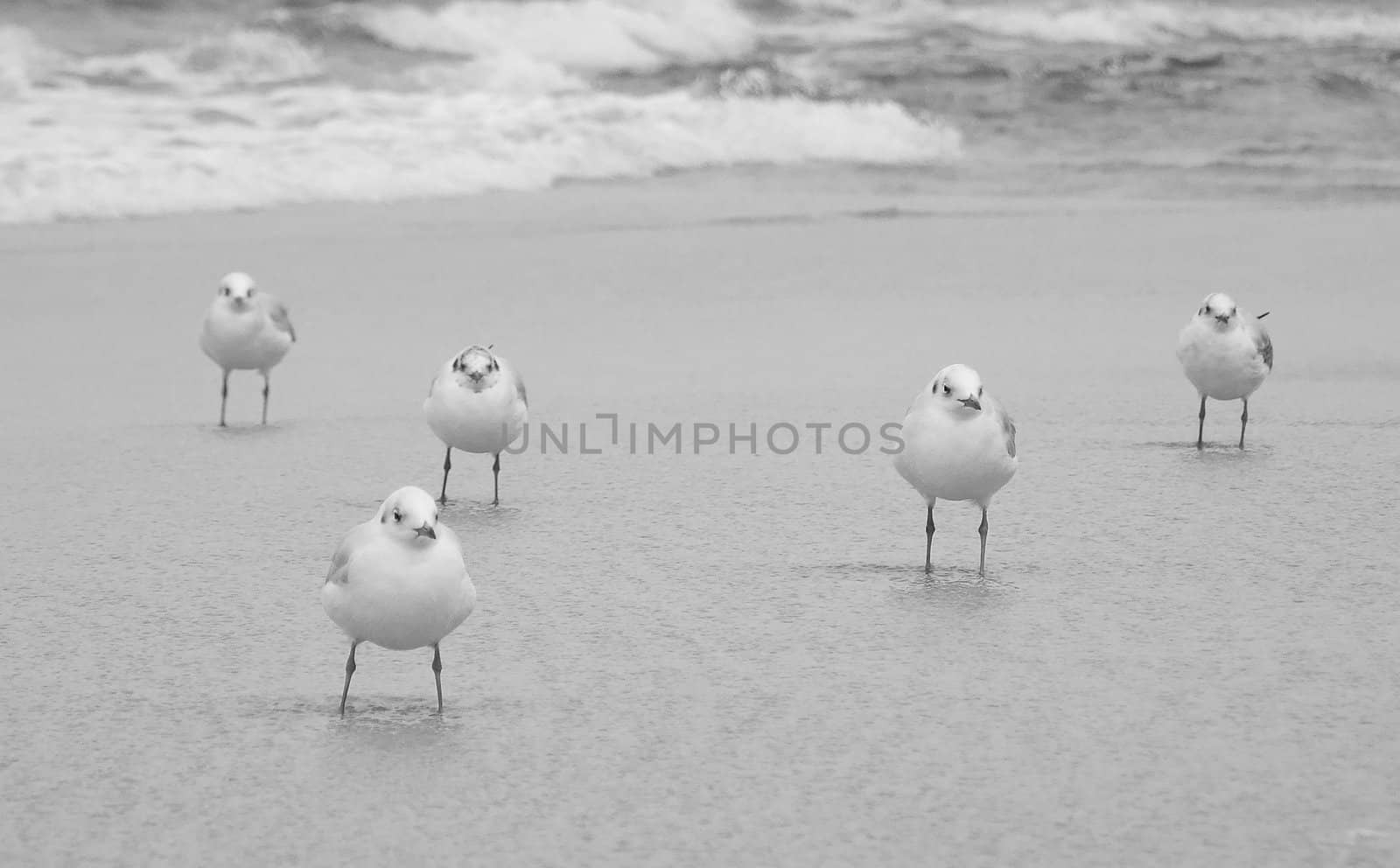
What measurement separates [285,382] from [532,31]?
48.8ft

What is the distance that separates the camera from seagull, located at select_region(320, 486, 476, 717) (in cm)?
459

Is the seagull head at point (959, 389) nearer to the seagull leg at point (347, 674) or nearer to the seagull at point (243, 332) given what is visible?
the seagull leg at point (347, 674)

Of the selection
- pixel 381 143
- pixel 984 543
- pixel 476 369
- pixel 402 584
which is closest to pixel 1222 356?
pixel 984 543

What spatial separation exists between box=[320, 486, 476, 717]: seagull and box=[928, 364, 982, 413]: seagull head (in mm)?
1799

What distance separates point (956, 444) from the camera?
19.5 ft

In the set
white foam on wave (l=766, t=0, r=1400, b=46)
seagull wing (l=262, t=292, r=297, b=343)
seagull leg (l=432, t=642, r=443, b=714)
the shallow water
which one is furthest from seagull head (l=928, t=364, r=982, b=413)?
white foam on wave (l=766, t=0, r=1400, b=46)

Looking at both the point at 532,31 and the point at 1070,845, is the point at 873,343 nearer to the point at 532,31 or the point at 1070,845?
the point at 1070,845

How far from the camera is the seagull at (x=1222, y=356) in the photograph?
7.96 meters

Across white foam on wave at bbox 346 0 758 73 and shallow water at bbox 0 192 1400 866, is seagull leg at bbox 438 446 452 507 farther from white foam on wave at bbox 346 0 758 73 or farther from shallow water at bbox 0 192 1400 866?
white foam on wave at bbox 346 0 758 73

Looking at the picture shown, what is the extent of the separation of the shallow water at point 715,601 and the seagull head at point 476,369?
0.42 m

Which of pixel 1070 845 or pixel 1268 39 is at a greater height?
pixel 1268 39

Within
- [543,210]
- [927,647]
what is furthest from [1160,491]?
[543,210]

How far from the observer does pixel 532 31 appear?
23.8 m

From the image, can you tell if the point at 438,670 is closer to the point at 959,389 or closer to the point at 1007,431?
the point at 959,389
